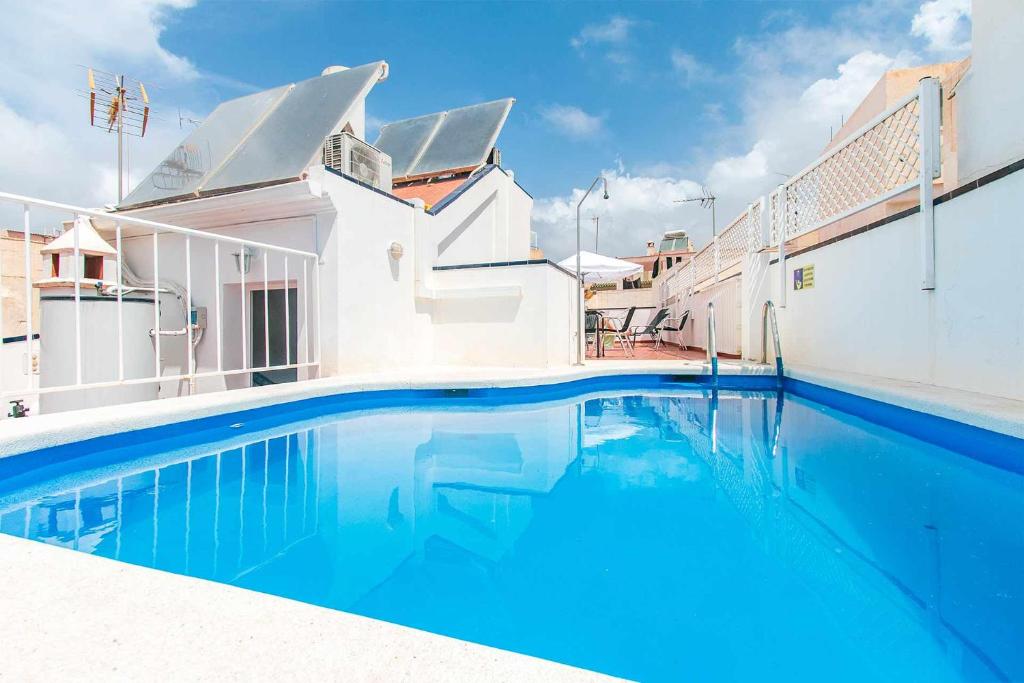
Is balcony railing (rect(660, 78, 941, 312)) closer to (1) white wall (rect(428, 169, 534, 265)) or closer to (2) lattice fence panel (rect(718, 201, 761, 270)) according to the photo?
(2) lattice fence panel (rect(718, 201, 761, 270))

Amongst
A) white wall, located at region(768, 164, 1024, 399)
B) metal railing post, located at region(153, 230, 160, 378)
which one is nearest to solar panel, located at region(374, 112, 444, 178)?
metal railing post, located at region(153, 230, 160, 378)

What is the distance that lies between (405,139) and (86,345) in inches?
338

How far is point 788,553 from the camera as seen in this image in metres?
1.70

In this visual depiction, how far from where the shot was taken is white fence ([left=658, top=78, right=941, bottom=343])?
406 cm

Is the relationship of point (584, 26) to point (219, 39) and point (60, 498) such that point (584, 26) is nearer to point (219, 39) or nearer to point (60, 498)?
point (219, 39)

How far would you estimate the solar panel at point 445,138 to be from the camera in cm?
991

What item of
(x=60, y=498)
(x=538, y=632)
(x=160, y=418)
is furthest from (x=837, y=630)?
(x=160, y=418)

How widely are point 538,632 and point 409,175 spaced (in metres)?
9.88

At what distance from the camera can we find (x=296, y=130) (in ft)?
21.5

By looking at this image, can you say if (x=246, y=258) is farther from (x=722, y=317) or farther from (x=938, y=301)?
(x=722, y=317)

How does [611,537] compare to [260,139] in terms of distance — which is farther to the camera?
[260,139]

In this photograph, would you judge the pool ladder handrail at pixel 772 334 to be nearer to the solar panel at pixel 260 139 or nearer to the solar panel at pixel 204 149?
the solar panel at pixel 260 139

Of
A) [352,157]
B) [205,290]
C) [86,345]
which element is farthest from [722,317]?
[86,345]

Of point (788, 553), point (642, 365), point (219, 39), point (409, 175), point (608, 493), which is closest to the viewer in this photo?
point (788, 553)
